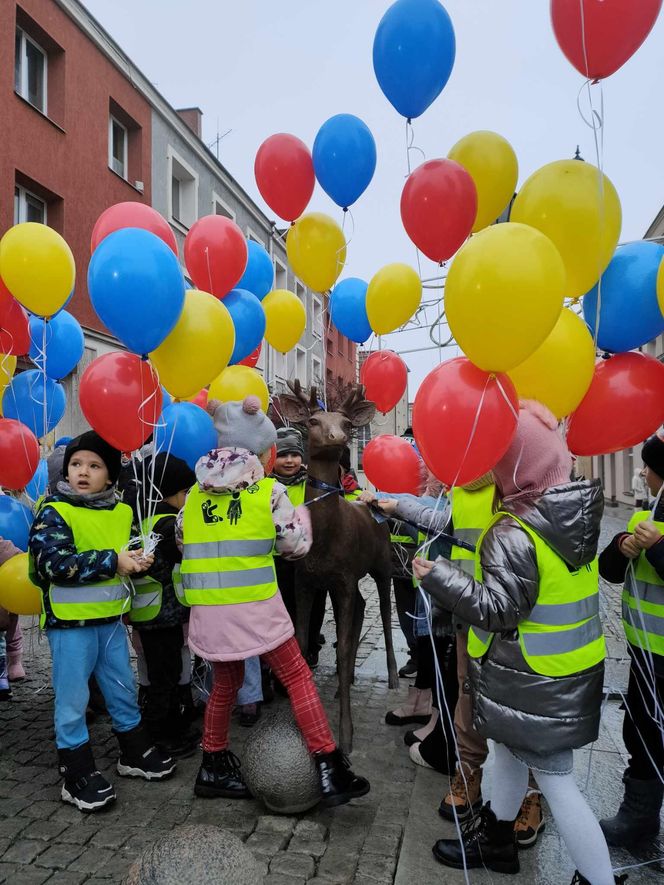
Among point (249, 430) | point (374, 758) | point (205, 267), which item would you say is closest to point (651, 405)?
point (249, 430)

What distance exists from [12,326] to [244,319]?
158 cm

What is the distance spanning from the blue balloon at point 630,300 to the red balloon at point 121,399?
87.8 inches

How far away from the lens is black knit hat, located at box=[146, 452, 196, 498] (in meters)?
3.82

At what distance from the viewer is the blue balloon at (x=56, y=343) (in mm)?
4754

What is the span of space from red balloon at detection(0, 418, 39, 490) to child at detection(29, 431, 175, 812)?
0.90 metres

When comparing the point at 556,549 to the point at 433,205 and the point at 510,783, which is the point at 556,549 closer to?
the point at 510,783

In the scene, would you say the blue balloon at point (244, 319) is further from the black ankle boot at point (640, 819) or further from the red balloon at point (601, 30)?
the black ankle boot at point (640, 819)

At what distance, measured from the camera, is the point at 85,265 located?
38.0ft

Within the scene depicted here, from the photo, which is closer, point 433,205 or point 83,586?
point 83,586

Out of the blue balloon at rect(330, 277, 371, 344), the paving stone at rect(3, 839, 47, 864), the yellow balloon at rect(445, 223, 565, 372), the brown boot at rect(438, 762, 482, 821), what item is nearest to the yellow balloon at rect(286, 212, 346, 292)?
the blue balloon at rect(330, 277, 371, 344)

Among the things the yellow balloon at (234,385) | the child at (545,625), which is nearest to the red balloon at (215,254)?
the yellow balloon at (234,385)

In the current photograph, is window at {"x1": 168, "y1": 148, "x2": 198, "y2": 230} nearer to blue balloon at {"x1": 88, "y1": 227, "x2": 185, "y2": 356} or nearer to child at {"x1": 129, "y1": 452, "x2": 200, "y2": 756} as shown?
child at {"x1": 129, "y1": 452, "x2": 200, "y2": 756}

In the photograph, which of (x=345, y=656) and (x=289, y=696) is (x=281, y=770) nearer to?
(x=289, y=696)

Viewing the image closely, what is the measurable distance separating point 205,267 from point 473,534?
276 centimetres
